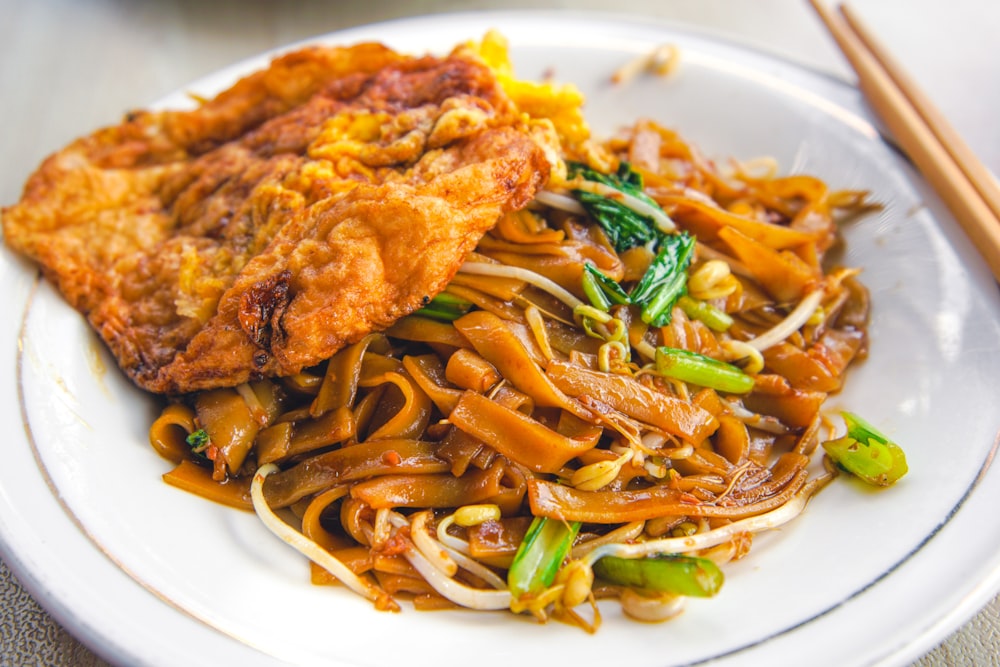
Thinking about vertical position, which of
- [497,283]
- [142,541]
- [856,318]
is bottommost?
[856,318]

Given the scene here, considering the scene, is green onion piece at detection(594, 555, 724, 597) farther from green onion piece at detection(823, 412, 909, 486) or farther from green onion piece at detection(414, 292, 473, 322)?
green onion piece at detection(414, 292, 473, 322)

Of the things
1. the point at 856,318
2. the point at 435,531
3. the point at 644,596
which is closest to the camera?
the point at 644,596

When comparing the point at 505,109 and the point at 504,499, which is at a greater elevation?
the point at 505,109

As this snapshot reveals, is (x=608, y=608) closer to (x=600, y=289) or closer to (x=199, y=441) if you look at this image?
(x=600, y=289)

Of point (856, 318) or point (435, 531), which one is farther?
point (856, 318)

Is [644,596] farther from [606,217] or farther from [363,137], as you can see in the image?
[363,137]

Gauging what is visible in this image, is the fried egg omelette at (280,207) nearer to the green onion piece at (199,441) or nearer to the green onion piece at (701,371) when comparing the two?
the green onion piece at (199,441)

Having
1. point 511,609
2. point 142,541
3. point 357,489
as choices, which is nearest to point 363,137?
point 357,489

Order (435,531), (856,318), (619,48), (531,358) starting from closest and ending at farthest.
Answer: (435,531) → (531,358) → (856,318) → (619,48)
